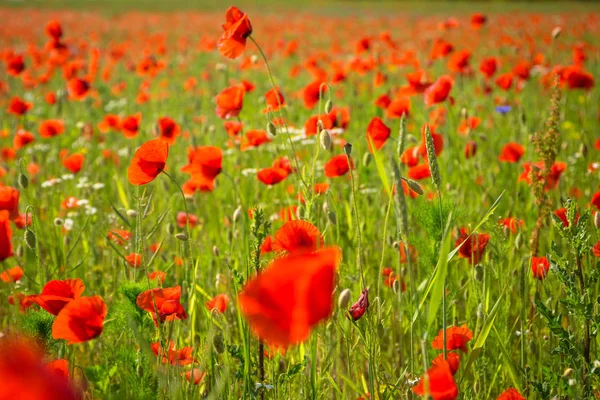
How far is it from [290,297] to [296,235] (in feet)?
2.12

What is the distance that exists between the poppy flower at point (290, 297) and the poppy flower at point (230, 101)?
1.69 m

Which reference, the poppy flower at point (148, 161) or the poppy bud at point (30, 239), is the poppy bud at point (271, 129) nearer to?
the poppy flower at point (148, 161)

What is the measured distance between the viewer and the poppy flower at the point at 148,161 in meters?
1.63

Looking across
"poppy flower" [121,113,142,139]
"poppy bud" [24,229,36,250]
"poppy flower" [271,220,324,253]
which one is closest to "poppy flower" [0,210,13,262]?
"poppy bud" [24,229,36,250]

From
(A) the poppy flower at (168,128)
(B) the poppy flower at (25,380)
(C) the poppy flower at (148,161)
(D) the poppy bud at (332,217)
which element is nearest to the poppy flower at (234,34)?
(C) the poppy flower at (148,161)

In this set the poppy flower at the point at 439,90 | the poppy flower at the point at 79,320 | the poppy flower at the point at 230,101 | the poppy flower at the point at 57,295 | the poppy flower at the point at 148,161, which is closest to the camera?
the poppy flower at the point at 79,320

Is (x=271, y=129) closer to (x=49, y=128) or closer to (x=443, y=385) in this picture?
(x=443, y=385)

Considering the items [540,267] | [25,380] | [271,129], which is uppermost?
[25,380]

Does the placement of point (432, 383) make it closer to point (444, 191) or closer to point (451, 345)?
point (451, 345)

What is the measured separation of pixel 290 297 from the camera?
0.76 m

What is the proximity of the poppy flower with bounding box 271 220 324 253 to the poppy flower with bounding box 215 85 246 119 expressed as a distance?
1113 mm

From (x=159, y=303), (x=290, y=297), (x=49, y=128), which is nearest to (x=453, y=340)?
(x=159, y=303)

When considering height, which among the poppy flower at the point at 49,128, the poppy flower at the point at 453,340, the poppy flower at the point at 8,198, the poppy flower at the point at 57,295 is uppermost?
the poppy flower at the point at 8,198

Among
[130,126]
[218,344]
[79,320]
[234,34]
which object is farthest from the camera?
[130,126]
